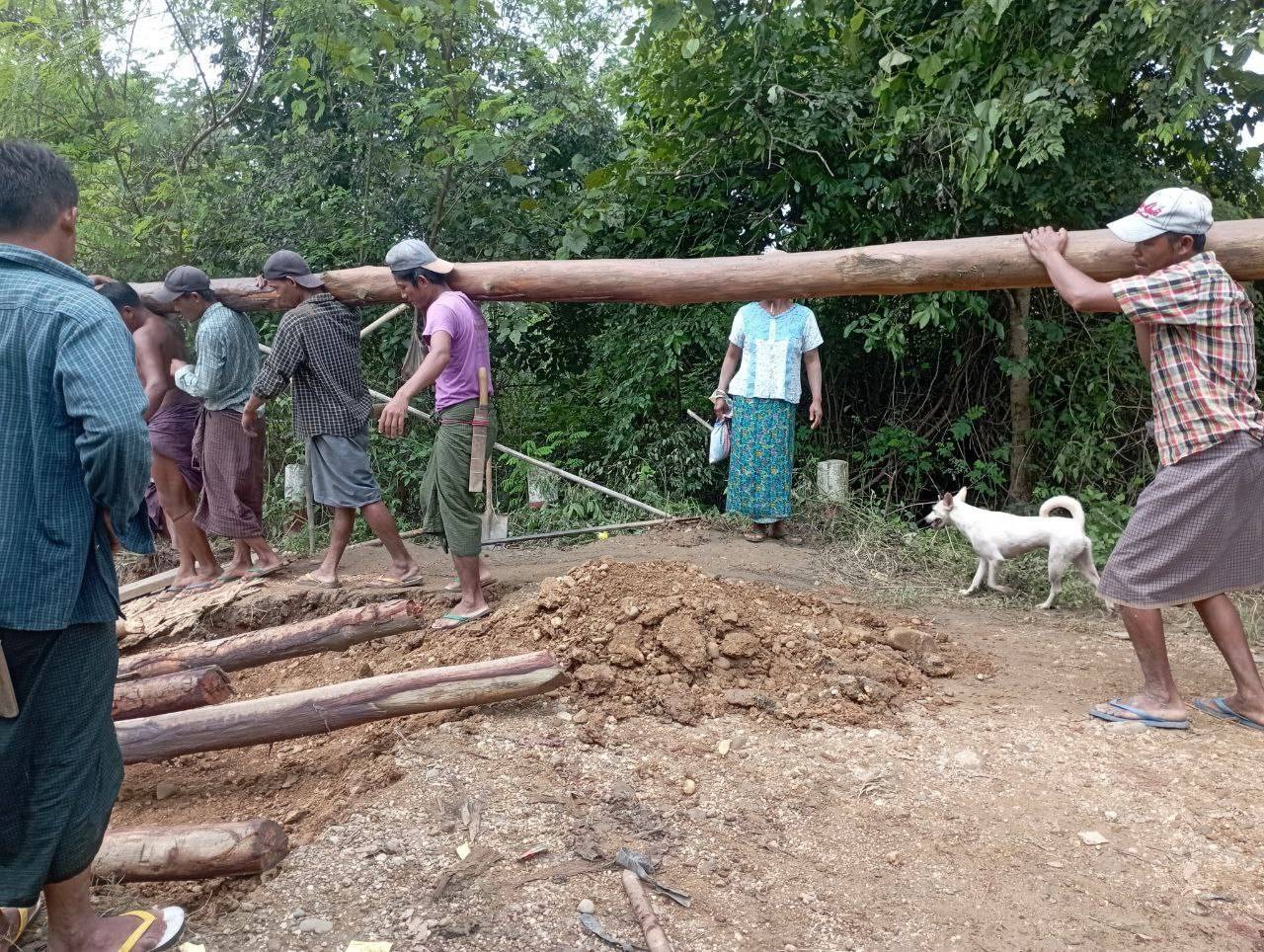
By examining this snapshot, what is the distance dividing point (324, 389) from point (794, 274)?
279 centimetres

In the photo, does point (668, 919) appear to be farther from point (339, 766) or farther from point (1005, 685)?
point (1005, 685)

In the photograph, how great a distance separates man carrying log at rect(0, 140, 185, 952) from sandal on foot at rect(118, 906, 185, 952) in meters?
0.09

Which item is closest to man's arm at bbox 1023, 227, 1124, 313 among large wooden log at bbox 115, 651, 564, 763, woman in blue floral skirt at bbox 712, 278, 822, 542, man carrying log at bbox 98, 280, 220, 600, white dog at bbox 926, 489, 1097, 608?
white dog at bbox 926, 489, 1097, 608

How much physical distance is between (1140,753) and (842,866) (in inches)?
55.6

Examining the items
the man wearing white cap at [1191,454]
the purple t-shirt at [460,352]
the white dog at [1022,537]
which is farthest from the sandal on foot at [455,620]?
the man wearing white cap at [1191,454]

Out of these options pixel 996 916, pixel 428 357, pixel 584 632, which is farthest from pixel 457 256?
pixel 996 916

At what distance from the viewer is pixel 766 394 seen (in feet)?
20.8

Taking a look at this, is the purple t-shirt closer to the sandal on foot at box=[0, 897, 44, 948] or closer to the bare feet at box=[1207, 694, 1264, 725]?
the sandal on foot at box=[0, 897, 44, 948]

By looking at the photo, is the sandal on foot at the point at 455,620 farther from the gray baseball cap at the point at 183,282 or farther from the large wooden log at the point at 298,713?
the gray baseball cap at the point at 183,282

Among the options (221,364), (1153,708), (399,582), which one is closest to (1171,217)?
(1153,708)

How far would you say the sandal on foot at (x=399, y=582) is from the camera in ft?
18.4

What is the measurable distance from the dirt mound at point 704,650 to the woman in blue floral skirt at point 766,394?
1961 millimetres

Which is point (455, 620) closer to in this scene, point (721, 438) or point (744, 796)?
point (744, 796)

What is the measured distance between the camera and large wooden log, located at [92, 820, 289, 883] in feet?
8.63
